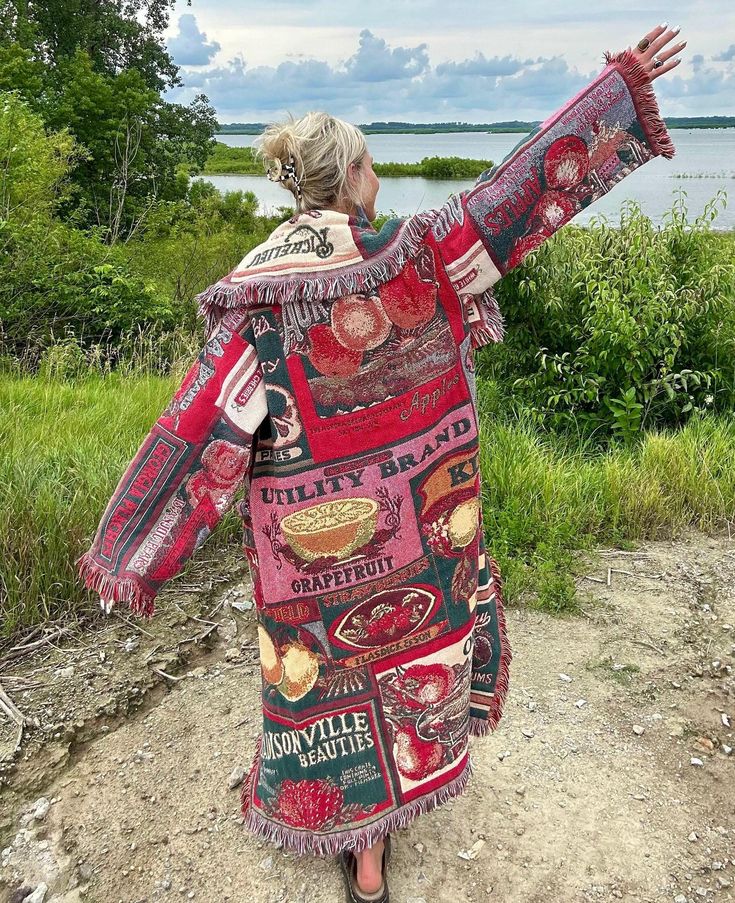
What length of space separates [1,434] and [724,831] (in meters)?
3.37

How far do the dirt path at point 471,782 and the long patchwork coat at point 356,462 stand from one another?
1.25 feet

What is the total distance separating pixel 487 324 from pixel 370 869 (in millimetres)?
1359

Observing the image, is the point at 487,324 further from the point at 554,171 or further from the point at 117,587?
the point at 117,587

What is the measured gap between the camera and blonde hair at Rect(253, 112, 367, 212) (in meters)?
1.43

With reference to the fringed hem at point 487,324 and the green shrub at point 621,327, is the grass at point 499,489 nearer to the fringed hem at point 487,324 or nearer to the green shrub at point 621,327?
the green shrub at point 621,327

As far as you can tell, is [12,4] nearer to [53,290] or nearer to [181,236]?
[181,236]

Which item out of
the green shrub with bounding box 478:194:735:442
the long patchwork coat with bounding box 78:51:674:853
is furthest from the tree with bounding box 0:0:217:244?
the long patchwork coat with bounding box 78:51:674:853

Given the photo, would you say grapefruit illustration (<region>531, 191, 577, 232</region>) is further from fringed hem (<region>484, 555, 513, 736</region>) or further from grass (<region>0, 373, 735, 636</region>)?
grass (<region>0, 373, 735, 636</region>)

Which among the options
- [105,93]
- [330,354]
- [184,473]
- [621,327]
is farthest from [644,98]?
[105,93]

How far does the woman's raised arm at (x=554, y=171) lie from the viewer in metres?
1.52

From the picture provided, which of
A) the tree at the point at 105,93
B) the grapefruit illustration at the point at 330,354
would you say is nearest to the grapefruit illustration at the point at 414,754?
the grapefruit illustration at the point at 330,354

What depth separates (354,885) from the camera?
1904mm

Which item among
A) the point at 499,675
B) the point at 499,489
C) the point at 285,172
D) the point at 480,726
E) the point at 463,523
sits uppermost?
the point at 285,172

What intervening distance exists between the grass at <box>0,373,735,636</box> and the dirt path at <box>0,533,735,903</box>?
253 mm
